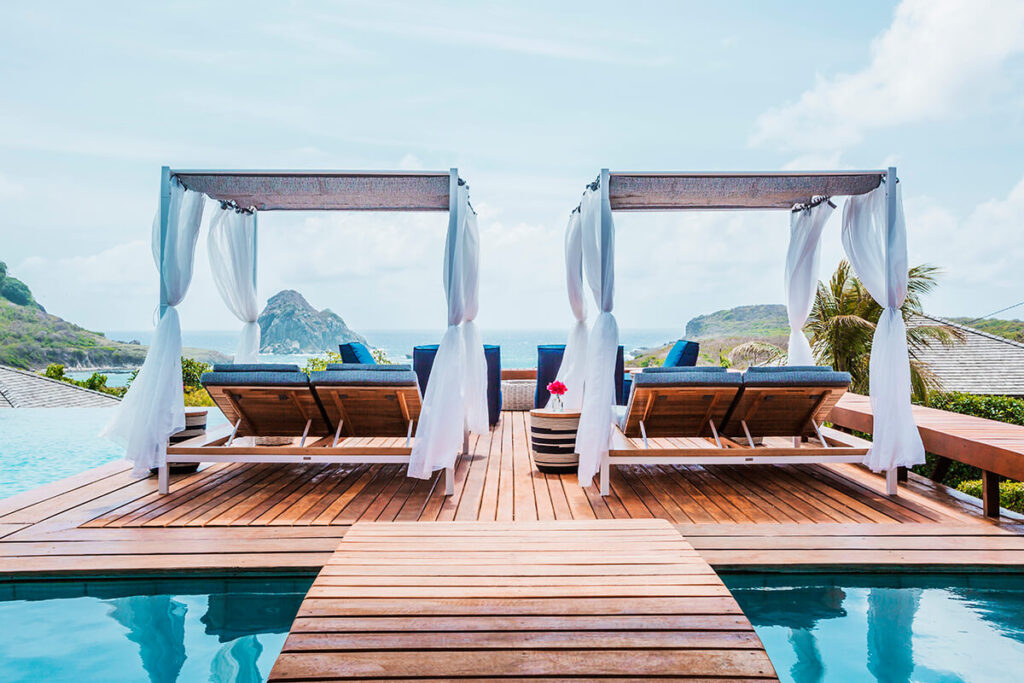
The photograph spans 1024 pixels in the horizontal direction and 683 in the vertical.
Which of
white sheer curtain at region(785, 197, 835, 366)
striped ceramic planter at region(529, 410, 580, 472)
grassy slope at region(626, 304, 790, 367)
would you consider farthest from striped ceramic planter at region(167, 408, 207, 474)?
grassy slope at region(626, 304, 790, 367)

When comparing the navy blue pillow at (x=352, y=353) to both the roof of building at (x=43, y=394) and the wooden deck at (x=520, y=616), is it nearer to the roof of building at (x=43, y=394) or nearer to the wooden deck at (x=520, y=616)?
the wooden deck at (x=520, y=616)

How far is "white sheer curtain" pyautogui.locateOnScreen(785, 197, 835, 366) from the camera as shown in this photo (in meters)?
5.54

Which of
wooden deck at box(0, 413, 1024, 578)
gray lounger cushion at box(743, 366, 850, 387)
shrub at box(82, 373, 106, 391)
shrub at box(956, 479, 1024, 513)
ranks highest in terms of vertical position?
gray lounger cushion at box(743, 366, 850, 387)

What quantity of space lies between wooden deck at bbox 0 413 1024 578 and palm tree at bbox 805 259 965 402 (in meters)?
5.87

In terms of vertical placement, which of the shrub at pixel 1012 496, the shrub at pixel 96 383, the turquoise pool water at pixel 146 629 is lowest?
the shrub at pixel 96 383

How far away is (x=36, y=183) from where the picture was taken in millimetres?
33094

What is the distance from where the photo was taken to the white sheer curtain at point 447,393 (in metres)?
4.11

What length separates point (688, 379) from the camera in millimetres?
→ 4148

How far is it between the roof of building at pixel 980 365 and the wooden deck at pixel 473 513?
14.3 m

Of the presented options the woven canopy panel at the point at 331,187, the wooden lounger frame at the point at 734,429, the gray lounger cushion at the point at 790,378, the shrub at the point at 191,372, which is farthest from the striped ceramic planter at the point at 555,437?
the shrub at the point at 191,372

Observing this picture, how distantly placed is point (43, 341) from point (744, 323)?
35.0 m

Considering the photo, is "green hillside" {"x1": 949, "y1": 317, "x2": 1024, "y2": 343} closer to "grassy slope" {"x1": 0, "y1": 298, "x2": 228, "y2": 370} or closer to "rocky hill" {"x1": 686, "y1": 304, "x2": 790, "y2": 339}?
"rocky hill" {"x1": 686, "y1": 304, "x2": 790, "y2": 339}

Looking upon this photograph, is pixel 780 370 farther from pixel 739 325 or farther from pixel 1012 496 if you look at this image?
pixel 739 325

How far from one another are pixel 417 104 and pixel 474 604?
97.6ft
